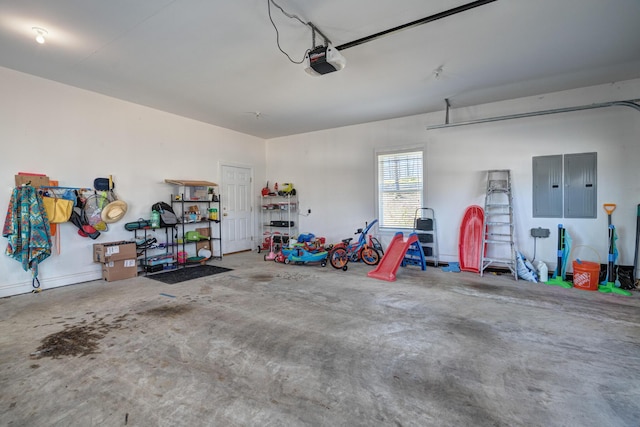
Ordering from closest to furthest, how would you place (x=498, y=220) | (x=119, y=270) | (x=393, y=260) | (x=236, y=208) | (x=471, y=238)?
(x=119, y=270) < (x=393, y=260) < (x=498, y=220) < (x=471, y=238) < (x=236, y=208)

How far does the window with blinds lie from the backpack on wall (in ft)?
14.1

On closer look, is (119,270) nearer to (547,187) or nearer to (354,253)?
(354,253)

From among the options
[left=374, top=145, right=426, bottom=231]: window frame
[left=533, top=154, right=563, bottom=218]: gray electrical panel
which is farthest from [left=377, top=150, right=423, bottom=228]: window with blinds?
[left=533, top=154, right=563, bottom=218]: gray electrical panel

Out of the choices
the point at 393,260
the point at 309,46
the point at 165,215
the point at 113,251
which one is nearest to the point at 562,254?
the point at 393,260

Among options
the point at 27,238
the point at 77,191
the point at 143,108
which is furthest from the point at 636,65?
the point at 27,238

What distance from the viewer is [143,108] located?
5.48 metres

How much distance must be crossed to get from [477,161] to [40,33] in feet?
21.3

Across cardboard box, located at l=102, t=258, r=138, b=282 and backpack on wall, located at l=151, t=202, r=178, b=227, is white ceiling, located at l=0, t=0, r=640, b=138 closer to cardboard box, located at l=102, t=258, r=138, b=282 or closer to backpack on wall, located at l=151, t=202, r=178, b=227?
backpack on wall, located at l=151, t=202, r=178, b=227

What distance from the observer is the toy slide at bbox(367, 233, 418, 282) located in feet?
15.8

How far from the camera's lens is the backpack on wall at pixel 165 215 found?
547cm

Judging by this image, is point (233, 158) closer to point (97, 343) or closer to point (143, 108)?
point (143, 108)

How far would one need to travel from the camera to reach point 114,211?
4965mm

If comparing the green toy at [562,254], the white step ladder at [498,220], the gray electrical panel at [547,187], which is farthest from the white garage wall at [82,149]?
the green toy at [562,254]

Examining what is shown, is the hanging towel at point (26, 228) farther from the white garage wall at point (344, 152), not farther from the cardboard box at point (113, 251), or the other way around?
the cardboard box at point (113, 251)
